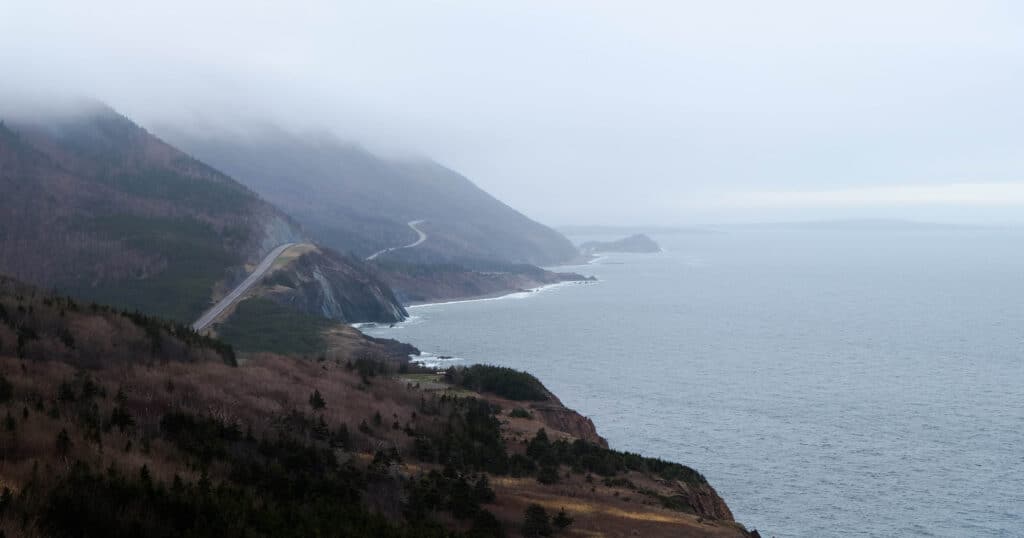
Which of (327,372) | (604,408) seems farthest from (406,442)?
(604,408)

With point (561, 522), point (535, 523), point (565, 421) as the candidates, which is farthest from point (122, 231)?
point (535, 523)

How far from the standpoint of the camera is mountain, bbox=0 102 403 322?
132375mm

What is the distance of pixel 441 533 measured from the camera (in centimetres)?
2023

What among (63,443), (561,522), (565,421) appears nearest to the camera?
(63,443)

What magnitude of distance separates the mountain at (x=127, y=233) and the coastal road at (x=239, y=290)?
66.4 inches

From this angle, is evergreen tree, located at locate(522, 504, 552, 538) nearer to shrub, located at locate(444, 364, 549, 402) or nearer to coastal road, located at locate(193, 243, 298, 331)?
shrub, located at locate(444, 364, 549, 402)

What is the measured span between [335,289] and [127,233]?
3693cm

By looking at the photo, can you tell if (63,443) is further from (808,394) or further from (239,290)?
(239,290)

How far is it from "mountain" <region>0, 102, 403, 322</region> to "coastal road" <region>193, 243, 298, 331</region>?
169cm

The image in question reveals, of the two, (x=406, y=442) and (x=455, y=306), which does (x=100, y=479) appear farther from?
(x=455, y=306)

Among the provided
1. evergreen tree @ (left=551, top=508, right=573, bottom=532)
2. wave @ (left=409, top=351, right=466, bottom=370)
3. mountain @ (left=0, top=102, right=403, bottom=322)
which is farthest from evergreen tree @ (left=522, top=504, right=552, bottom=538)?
mountain @ (left=0, top=102, right=403, bottom=322)

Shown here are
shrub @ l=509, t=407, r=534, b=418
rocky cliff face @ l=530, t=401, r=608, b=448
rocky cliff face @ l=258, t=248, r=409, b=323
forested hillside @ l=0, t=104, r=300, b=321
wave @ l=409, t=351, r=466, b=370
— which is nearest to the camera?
shrub @ l=509, t=407, r=534, b=418

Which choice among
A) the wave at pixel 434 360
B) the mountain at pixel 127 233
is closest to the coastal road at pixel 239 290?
the mountain at pixel 127 233

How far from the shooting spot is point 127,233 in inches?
6102
